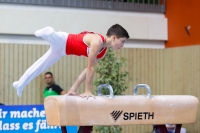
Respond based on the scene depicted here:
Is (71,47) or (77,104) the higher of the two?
(71,47)

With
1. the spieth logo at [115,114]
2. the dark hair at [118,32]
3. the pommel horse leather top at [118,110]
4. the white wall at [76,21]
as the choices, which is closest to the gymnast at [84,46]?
the dark hair at [118,32]

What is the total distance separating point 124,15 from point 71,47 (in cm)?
597

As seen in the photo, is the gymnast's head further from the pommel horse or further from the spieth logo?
the spieth logo

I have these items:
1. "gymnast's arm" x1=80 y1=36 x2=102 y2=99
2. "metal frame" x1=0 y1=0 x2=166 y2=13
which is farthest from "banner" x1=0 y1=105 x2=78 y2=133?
"gymnast's arm" x1=80 y1=36 x2=102 y2=99

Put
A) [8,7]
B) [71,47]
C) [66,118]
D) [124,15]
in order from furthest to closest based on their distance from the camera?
[124,15] < [8,7] < [71,47] < [66,118]

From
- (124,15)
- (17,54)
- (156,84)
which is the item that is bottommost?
(156,84)

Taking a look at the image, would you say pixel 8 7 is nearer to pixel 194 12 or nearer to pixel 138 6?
pixel 138 6

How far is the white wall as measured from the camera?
10.6 metres

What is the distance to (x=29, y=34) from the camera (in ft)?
35.3

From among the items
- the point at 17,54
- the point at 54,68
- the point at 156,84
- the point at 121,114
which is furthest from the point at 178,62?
the point at 121,114

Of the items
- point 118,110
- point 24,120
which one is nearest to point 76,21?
point 24,120

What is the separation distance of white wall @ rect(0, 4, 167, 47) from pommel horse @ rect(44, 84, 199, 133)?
17.0 feet

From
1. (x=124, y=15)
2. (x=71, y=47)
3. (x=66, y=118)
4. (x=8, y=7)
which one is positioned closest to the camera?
(x=66, y=118)

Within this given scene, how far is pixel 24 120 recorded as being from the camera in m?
8.78
